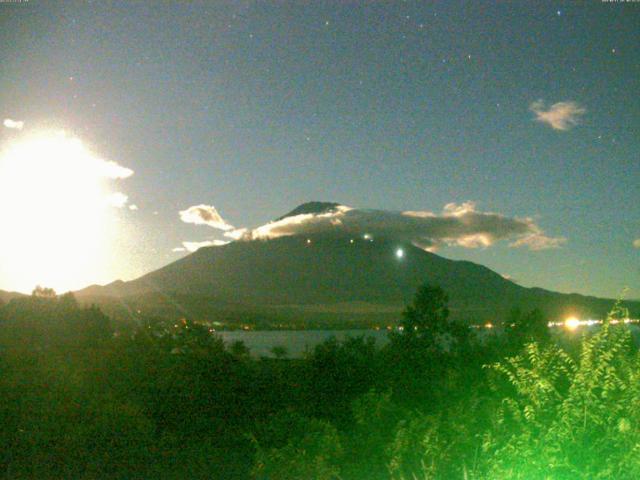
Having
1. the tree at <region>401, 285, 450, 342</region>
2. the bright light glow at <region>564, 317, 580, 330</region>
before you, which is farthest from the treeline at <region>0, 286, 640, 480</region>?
the tree at <region>401, 285, 450, 342</region>

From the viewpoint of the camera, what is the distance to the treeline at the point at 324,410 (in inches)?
284

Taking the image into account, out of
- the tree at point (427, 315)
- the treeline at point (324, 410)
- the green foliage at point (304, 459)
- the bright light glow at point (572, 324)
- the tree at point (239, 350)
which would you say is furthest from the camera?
the tree at point (427, 315)

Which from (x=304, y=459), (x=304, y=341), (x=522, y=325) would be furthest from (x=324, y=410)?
(x=304, y=341)

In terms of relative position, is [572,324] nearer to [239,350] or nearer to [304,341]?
[239,350]

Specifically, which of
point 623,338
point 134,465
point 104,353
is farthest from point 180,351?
point 623,338

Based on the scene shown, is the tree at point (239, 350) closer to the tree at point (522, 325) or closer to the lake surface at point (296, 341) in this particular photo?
the lake surface at point (296, 341)

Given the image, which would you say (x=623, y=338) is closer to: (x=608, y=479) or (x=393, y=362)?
(x=608, y=479)

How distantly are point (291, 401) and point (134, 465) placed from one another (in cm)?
627

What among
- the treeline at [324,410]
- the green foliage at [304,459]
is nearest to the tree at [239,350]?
the treeline at [324,410]

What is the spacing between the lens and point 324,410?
59.6ft

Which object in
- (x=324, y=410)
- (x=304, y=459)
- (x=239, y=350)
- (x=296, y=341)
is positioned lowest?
(x=296, y=341)

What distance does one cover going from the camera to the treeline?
721 cm

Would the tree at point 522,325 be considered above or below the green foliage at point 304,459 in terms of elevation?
above

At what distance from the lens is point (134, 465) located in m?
13.5
